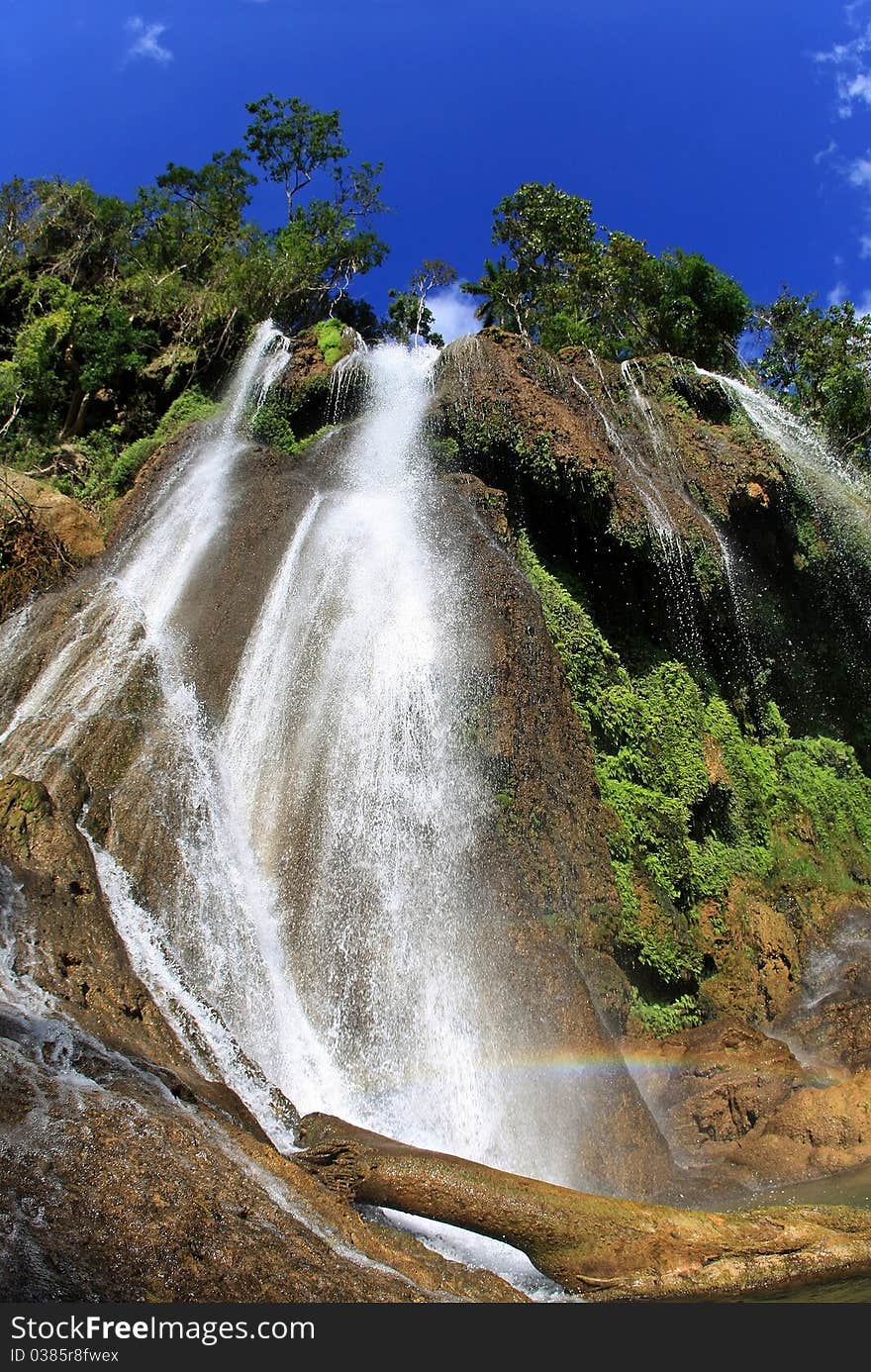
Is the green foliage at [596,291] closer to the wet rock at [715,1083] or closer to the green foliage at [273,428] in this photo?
the green foliage at [273,428]

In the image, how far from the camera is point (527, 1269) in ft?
18.1

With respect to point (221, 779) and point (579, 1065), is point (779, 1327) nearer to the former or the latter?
point (579, 1065)

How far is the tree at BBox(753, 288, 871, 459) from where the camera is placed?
22.3 m

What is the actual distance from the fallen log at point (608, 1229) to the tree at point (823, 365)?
20839mm

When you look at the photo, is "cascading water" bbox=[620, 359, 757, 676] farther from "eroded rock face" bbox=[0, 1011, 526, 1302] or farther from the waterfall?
"eroded rock face" bbox=[0, 1011, 526, 1302]

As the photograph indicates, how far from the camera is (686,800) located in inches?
522

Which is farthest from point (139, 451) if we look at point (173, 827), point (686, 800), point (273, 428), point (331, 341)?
point (686, 800)

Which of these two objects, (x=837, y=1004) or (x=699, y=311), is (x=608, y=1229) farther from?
(x=699, y=311)

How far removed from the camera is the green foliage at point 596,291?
2275 centimetres

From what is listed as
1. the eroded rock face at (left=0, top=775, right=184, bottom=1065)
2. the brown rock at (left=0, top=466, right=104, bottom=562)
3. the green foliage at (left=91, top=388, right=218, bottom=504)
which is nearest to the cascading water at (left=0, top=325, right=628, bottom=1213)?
the eroded rock face at (left=0, top=775, right=184, bottom=1065)

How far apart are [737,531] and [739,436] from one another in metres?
2.29

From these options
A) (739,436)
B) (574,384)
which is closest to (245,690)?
(574,384)

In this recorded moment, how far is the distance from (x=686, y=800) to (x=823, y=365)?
17.2 metres

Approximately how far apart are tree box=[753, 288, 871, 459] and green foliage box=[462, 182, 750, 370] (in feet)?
8.77
